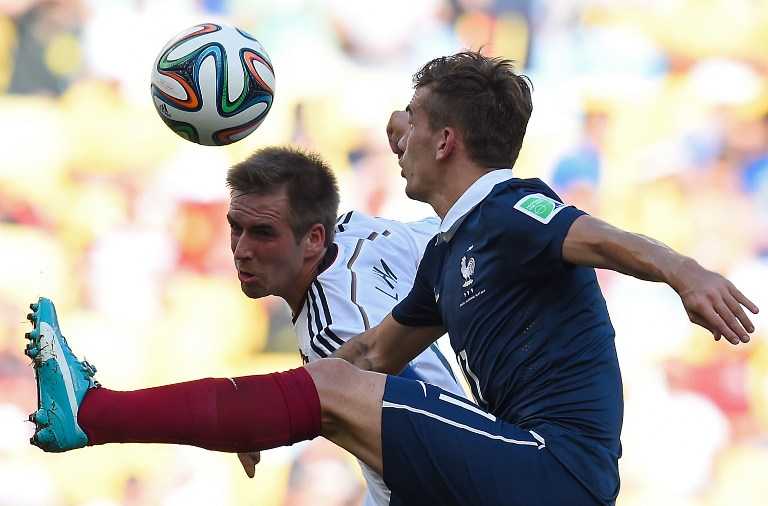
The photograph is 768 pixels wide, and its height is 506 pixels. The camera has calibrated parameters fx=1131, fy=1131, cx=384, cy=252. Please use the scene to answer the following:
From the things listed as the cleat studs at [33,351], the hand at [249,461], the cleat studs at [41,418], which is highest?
the cleat studs at [33,351]

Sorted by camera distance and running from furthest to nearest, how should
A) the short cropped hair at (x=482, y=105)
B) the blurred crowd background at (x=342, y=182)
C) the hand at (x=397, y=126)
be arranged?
the blurred crowd background at (x=342, y=182) → the hand at (x=397, y=126) → the short cropped hair at (x=482, y=105)

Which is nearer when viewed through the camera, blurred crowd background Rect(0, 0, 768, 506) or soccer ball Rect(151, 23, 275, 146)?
soccer ball Rect(151, 23, 275, 146)

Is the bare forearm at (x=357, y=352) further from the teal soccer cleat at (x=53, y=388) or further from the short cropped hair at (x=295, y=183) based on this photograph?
the teal soccer cleat at (x=53, y=388)

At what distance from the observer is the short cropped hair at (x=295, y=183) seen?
4461 mm

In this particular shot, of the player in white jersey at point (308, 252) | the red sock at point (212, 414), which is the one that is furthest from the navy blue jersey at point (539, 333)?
the player in white jersey at point (308, 252)

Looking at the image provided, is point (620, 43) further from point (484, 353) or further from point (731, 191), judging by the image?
point (484, 353)

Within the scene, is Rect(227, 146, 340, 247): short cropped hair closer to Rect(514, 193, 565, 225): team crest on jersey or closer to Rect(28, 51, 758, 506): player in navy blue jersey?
Rect(28, 51, 758, 506): player in navy blue jersey

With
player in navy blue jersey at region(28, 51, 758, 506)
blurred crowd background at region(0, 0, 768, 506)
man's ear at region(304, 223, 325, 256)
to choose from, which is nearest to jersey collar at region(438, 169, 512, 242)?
player in navy blue jersey at region(28, 51, 758, 506)

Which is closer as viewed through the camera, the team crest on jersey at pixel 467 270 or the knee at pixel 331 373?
the knee at pixel 331 373

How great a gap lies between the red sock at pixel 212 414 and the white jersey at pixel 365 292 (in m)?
0.99

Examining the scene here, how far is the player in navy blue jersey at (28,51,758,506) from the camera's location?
2979 mm

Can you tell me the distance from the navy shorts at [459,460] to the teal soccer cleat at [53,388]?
2.67 feet

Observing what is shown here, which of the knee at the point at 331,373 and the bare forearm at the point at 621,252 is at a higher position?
the bare forearm at the point at 621,252

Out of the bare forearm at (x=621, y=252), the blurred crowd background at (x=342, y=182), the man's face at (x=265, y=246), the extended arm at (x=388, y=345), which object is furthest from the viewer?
the blurred crowd background at (x=342, y=182)
